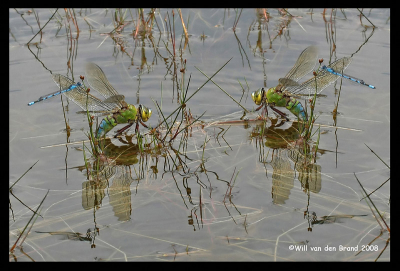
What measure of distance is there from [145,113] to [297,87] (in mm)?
1790

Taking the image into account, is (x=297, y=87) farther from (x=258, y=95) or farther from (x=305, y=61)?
(x=258, y=95)

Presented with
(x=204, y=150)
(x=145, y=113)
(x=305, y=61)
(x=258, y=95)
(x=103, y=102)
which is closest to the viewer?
(x=204, y=150)

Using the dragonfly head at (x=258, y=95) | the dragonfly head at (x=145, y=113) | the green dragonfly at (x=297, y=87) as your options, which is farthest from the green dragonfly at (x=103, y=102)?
the green dragonfly at (x=297, y=87)

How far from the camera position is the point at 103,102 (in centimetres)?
575

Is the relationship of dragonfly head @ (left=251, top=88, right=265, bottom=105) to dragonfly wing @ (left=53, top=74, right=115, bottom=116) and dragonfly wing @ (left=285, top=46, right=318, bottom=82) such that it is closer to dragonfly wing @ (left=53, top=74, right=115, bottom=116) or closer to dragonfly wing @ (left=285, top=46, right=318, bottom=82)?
dragonfly wing @ (left=285, top=46, right=318, bottom=82)

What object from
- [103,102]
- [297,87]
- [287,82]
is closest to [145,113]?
[103,102]

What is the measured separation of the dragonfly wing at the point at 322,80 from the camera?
242 inches

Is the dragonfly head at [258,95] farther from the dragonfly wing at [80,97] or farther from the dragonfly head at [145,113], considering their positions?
the dragonfly wing at [80,97]

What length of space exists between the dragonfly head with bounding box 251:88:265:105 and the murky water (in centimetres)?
25

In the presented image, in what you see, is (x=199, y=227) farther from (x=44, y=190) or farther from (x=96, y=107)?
(x=96, y=107)

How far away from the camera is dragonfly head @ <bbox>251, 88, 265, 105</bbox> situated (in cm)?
592

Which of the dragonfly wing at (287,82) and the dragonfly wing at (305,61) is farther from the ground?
the dragonfly wing at (305,61)

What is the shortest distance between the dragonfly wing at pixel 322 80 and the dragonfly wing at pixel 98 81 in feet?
6.71

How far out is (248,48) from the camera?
7.42 meters
